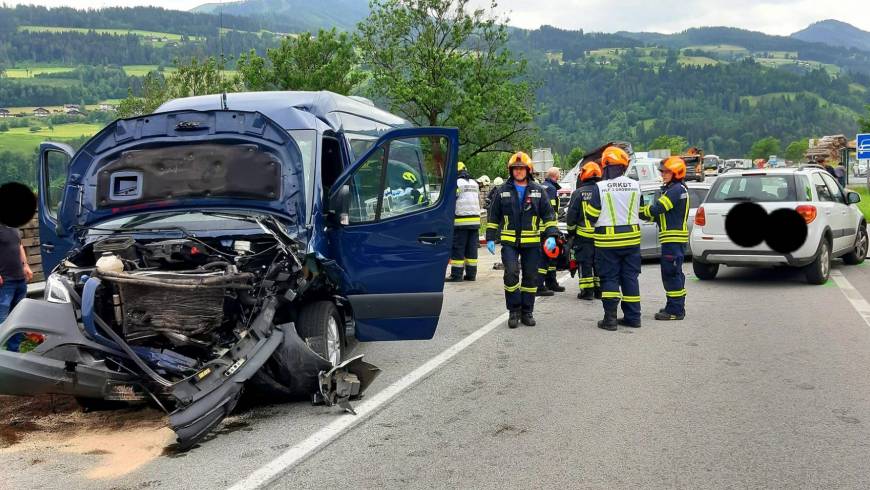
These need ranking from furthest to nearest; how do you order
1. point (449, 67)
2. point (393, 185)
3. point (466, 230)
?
point (449, 67) → point (466, 230) → point (393, 185)

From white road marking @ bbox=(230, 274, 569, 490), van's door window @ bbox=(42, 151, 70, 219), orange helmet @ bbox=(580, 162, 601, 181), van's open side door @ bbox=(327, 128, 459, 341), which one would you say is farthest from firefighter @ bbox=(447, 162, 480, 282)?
van's door window @ bbox=(42, 151, 70, 219)

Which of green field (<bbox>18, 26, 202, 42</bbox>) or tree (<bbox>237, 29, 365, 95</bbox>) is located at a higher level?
green field (<bbox>18, 26, 202, 42</bbox>)

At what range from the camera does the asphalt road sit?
414 centimetres

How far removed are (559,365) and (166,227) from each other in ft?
11.5

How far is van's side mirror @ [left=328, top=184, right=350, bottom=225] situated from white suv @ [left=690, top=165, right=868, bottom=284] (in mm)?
7499

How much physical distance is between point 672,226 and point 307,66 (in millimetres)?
33057

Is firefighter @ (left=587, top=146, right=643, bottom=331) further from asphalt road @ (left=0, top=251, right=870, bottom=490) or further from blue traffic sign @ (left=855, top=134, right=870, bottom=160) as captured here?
blue traffic sign @ (left=855, top=134, right=870, bottom=160)

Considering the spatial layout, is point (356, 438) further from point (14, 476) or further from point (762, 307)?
point (762, 307)

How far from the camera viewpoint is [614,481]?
13.2 ft

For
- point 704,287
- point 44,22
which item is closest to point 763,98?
point 44,22

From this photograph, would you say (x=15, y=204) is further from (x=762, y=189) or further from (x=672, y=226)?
(x=762, y=189)

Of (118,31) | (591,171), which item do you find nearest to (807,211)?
(591,171)

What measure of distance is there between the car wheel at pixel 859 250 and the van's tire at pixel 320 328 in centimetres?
1073

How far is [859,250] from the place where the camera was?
1368cm
